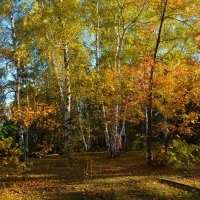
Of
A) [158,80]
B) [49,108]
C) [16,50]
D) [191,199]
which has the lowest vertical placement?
[191,199]

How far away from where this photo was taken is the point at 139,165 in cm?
1739

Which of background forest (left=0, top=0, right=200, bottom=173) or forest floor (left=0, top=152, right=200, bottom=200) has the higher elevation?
background forest (left=0, top=0, right=200, bottom=173)

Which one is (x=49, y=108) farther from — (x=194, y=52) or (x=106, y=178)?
(x=194, y=52)

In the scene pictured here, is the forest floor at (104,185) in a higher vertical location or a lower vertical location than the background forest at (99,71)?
lower

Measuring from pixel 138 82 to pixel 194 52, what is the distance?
33.0 feet

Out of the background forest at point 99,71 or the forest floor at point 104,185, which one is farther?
the background forest at point 99,71

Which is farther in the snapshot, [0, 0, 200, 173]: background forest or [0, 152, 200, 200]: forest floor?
[0, 0, 200, 173]: background forest

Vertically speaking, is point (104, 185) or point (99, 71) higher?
point (99, 71)

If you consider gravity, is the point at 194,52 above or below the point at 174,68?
above

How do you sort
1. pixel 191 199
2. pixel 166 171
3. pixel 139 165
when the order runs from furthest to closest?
pixel 139 165 → pixel 166 171 → pixel 191 199

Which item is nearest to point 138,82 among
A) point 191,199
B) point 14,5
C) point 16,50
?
point 191,199

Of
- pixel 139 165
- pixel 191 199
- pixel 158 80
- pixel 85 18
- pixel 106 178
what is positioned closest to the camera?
pixel 191 199

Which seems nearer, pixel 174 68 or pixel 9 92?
pixel 174 68

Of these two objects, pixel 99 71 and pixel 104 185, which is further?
pixel 99 71
